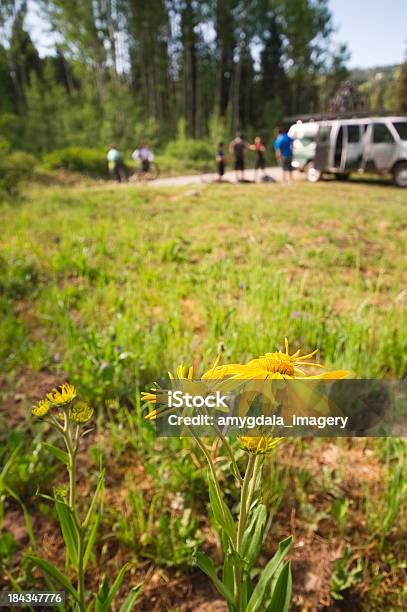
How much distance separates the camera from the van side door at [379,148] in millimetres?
10164

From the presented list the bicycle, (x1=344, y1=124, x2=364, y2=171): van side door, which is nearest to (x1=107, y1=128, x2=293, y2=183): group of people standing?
the bicycle

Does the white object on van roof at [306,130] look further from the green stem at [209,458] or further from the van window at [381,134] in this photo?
the green stem at [209,458]

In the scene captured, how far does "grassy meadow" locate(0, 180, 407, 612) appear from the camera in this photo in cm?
127

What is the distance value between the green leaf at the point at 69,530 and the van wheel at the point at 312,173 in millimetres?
12413

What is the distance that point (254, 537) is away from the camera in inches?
21.4

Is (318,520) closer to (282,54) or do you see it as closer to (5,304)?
(5,304)

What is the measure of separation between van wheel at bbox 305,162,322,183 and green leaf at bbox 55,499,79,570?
12413 mm

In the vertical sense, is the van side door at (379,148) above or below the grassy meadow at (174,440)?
above

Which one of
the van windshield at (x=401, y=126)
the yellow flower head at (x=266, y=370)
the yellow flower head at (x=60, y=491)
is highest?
the van windshield at (x=401, y=126)

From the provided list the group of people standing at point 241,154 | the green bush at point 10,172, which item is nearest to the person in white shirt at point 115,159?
the group of people standing at point 241,154

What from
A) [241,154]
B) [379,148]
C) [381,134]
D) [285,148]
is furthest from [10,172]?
[381,134]

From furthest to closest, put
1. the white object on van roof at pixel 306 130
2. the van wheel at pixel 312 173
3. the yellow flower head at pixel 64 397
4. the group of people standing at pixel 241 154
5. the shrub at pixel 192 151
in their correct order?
the shrub at pixel 192 151 → the white object on van roof at pixel 306 130 → the van wheel at pixel 312 173 → the group of people standing at pixel 241 154 → the yellow flower head at pixel 64 397

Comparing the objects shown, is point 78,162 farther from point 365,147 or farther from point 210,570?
point 210,570

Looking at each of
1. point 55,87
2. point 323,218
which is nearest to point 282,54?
point 55,87
